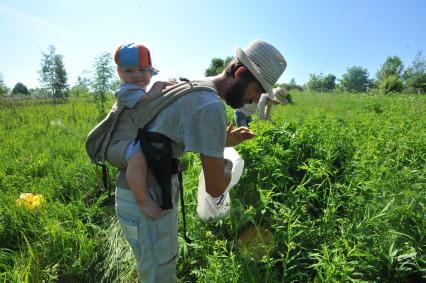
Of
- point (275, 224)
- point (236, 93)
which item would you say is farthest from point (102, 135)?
point (275, 224)

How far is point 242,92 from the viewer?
157cm

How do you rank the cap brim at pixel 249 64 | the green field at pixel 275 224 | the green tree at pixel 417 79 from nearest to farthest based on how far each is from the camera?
the cap brim at pixel 249 64 → the green field at pixel 275 224 → the green tree at pixel 417 79

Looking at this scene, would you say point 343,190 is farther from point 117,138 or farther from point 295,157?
point 117,138

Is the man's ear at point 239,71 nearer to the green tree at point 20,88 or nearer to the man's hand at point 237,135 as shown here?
the man's hand at point 237,135

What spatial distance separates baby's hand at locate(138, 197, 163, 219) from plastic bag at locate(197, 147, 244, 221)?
0.88 meters

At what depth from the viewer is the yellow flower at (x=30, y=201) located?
3.25m

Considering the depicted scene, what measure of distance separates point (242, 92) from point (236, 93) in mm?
32

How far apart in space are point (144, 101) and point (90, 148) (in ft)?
1.52

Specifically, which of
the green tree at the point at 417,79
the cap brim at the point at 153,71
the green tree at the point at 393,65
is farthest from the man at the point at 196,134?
the green tree at the point at 393,65

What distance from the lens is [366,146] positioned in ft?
12.1

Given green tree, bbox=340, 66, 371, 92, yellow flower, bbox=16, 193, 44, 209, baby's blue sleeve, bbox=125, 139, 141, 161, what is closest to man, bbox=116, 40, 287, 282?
baby's blue sleeve, bbox=125, 139, 141, 161

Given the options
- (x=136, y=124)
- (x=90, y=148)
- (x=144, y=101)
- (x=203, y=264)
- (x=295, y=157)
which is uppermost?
(x=144, y=101)

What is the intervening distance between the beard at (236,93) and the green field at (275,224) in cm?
107

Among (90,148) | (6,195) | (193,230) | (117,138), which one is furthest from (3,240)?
(117,138)
